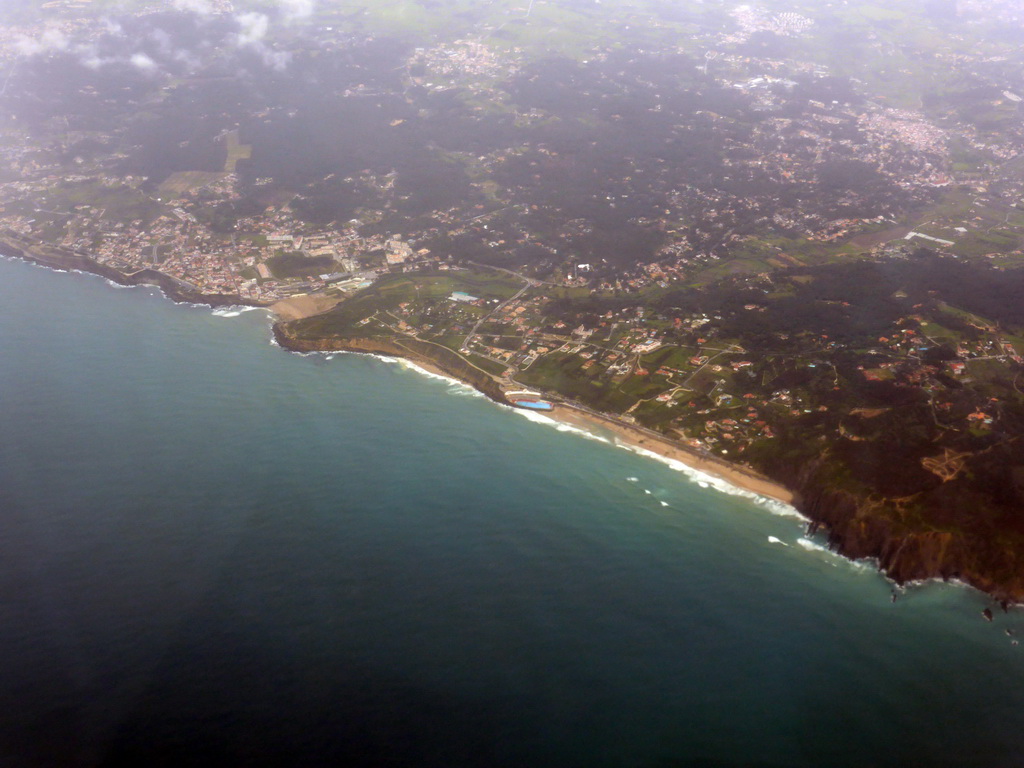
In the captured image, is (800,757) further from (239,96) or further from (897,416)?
(239,96)

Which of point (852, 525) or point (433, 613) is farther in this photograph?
point (852, 525)

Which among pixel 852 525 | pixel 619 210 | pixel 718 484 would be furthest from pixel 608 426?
pixel 619 210

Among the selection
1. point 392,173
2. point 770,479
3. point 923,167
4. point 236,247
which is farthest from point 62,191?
point 923,167

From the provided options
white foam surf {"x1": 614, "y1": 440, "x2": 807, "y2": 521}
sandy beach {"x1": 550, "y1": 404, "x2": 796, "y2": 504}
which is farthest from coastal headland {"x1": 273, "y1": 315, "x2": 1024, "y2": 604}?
white foam surf {"x1": 614, "y1": 440, "x2": 807, "y2": 521}

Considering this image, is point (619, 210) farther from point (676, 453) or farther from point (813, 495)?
point (813, 495)

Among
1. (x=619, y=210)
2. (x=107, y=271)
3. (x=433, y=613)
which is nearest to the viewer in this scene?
(x=433, y=613)

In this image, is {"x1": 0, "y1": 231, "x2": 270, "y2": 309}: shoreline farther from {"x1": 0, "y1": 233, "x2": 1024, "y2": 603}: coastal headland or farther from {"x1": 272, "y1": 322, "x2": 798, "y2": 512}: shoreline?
{"x1": 272, "y1": 322, "x2": 798, "y2": 512}: shoreline
